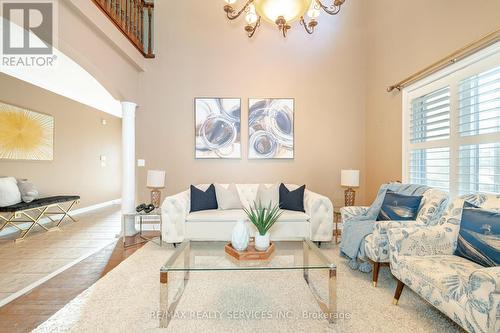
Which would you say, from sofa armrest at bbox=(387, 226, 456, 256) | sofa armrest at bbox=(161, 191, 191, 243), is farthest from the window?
sofa armrest at bbox=(161, 191, 191, 243)

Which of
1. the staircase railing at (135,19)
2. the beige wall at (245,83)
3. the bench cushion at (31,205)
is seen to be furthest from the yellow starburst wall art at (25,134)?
the staircase railing at (135,19)

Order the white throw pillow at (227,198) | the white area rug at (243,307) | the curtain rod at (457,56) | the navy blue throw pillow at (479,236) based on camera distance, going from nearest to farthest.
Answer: the navy blue throw pillow at (479,236) → the white area rug at (243,307) → the curtain rod at (457,56) → the white throw pillow at (227,198)

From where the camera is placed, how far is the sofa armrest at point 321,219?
3141mm

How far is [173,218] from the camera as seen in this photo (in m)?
3.07

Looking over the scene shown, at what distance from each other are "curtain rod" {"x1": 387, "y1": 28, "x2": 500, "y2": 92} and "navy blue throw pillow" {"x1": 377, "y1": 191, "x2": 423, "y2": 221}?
4.64ft

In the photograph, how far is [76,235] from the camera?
3760 mm

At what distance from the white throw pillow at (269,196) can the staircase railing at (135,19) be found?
2984 millimetres

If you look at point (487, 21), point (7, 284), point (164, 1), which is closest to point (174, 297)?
point (7, 284)

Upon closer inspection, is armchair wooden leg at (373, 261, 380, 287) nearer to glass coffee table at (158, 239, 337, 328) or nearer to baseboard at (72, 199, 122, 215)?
glass coffee table at (158, 239, 337, 328)

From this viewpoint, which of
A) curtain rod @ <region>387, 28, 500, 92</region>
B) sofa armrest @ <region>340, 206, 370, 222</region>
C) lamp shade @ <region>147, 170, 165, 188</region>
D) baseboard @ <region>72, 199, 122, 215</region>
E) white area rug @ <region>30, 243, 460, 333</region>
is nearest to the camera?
white area rug @ <region>30, 243, 460, 333</region>

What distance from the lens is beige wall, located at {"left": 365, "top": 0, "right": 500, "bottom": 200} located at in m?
2.30

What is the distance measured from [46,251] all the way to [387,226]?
3.99 metres

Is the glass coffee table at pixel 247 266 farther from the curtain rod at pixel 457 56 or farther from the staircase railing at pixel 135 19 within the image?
the staircase railing at pixel 135 19

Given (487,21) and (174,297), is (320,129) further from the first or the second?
(174,297)
